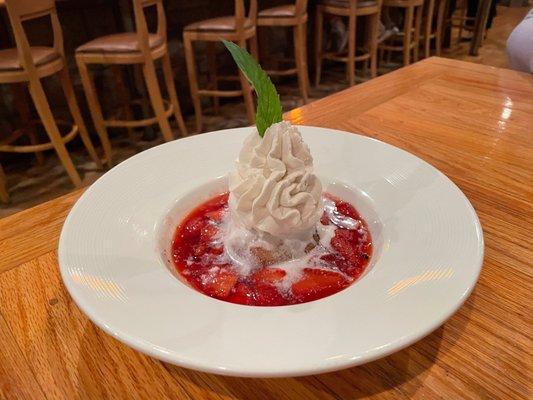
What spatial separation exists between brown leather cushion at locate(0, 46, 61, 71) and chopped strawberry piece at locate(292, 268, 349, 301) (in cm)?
219

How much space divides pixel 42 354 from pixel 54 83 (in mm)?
2783

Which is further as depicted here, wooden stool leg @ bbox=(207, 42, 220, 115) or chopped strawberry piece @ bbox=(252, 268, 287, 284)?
wooden stool leg @ bbox=(207, 42, 220, 115)

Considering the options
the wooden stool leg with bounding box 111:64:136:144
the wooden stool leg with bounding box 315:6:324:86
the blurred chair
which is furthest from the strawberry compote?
the blurred chair

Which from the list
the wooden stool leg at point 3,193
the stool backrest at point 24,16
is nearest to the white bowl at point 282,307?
the stool backrest at point 24,16

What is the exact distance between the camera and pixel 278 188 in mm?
745

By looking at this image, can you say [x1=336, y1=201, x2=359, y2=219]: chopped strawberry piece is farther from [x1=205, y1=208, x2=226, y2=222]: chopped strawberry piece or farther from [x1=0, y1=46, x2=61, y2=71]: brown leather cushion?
[x1=0, y1=46, x2=61, y2=71]: brown leather cushion

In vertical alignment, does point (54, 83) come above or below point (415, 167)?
below

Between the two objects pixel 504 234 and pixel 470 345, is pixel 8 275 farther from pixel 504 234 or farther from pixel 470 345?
pixel 504 234

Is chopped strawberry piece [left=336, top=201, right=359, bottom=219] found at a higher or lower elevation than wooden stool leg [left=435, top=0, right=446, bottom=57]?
higher

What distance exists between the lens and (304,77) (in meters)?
3.66

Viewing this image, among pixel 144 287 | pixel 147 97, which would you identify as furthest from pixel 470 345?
pixel 147 97

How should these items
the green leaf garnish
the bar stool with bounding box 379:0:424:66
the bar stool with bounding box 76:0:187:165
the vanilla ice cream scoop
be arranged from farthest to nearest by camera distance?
the bar stool with bounding box 379:0:424:66 < the bar stool with bounding box 76:0:187:165 < the vanilla ice cream scoop < the green leaf garnish

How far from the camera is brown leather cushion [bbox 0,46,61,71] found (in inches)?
88.0

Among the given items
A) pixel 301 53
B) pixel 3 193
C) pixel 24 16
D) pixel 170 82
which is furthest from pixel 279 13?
pixel 3 193
